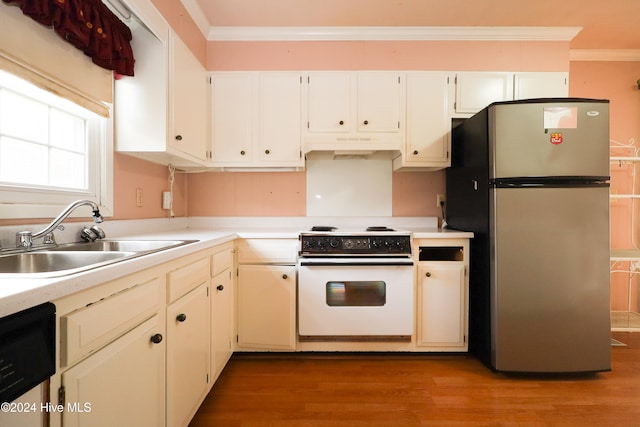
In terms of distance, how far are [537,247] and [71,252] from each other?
8.07ft

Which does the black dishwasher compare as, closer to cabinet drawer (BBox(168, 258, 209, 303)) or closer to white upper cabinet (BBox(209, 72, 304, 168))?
cabinet drawer (BBox(168, 258, 209, 303))

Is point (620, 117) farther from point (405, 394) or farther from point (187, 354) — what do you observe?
point (187, 354)

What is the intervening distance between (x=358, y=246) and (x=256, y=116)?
4.39ft

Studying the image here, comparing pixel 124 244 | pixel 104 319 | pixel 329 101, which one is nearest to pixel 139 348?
pixel 104 319

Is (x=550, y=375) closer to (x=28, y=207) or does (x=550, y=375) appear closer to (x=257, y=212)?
(x=257, y=212)

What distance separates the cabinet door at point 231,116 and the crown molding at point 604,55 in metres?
3.09

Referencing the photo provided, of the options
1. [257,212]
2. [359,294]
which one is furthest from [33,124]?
[359,294]

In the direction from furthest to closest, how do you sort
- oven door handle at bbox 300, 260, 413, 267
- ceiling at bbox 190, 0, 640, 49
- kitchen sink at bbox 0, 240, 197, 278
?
ceiling at bbox 190, 0, 640, 49
oven door handle at bbox 300, 260, 413, 267
kitchen sink at bbox 0, 240, 197, 278

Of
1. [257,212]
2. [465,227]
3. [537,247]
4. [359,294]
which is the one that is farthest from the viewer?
[257,212]

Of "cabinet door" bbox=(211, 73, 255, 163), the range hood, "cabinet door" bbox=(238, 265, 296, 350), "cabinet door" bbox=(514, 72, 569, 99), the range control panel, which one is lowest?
"cabinet door" bbox=(238, 265, 296, 350)

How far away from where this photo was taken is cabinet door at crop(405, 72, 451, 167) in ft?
8.13

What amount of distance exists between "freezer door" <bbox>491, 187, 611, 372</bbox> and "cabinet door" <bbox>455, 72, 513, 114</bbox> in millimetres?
929

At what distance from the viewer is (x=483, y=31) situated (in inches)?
99.0

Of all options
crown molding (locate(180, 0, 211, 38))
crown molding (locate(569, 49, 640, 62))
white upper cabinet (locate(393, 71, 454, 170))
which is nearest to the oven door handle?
white upper cabinet (locate(393, 71, 454, 170))
